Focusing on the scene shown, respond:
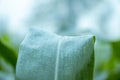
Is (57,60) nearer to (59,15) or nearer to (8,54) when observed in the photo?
(8,54)

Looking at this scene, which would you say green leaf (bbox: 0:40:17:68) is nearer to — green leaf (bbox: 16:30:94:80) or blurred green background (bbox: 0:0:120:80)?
green leaf (bbox: 16:30:94:80)

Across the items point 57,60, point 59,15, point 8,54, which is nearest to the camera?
point 57,60

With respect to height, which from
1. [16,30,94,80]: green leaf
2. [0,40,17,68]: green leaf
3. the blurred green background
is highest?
the blurred green background

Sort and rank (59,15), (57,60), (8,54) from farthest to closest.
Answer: (59,15) < (8,54) < (57,60)

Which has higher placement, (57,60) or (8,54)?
(8,54)

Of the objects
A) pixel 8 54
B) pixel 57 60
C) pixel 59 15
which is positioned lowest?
pixel 57 60

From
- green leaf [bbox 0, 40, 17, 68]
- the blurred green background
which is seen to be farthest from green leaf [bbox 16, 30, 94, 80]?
the blurred green background

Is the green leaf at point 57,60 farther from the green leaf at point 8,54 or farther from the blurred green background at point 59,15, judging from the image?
the blurred green background at point 59,15

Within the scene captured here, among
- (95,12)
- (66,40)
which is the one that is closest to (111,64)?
(66,40)

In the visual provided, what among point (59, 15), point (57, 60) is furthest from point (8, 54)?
point (59, 15)

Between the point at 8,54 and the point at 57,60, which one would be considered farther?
the point at 8,54
